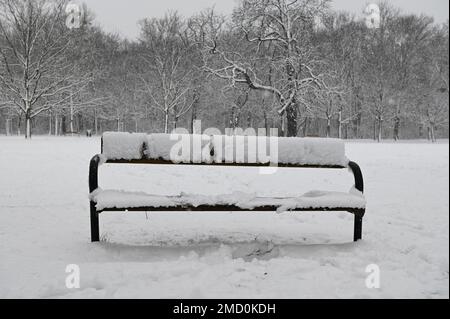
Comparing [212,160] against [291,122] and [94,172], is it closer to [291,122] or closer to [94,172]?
[94,172]

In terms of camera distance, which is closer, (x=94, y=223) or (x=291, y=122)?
(x=94, y=223)

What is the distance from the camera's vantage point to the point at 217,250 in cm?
328

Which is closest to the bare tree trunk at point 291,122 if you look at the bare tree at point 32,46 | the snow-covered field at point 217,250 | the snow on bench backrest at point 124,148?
the bare tree at point 32,46

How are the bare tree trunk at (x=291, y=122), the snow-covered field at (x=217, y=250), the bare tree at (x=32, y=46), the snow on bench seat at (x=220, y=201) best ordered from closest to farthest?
the snow-covered field at (x=217, y=250) → the snow on bench seat at (x=220, y=201) → the bare tree trunk at (x=291, y=122) → the bare tree at (x=32, y=46)

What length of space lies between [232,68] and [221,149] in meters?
19.9

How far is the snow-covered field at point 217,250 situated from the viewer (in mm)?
2609

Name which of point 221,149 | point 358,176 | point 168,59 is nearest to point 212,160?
point 221,149

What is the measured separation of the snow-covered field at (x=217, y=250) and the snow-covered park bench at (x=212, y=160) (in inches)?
15.4

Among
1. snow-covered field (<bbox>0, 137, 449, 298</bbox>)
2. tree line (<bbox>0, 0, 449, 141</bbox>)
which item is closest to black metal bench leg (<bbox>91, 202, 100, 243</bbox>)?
snow-covered field (<bbox>0, 137, 449, 298</bbox>)

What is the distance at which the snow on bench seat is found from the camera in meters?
3.10

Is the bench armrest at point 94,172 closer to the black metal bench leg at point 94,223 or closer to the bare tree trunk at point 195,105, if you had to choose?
the black metal bench leg at point 94,223
